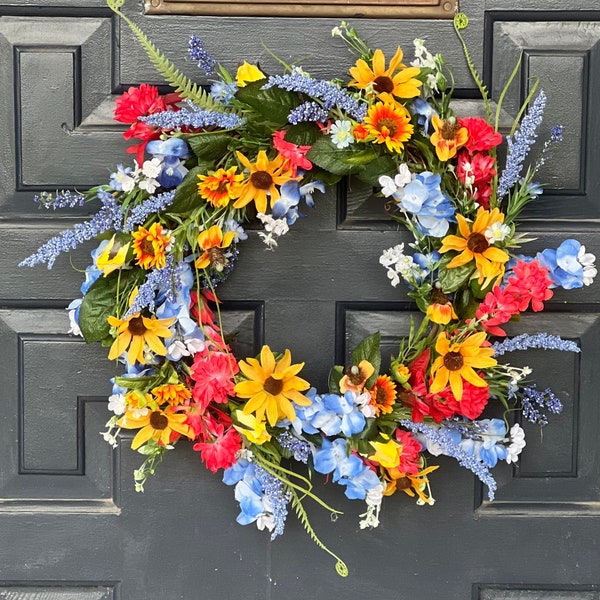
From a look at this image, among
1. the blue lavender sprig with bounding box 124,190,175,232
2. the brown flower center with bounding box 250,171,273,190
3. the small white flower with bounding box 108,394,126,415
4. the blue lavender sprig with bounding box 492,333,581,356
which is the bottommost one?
the small white flower with bounding box 108,394,126,415

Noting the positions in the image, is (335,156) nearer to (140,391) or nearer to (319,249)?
(319,249)

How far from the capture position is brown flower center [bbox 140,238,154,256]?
1.10 m

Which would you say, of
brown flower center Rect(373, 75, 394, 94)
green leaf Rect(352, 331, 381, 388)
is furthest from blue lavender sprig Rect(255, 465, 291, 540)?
brown flower center Rect(373, 75, 394, 94)

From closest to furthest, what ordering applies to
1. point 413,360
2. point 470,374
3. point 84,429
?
point 470,374 < point 413,360 < point 84,429

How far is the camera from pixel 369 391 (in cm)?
115

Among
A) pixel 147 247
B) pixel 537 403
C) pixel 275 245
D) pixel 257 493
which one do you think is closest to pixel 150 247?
pixel 147 247

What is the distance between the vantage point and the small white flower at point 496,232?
1101 mm

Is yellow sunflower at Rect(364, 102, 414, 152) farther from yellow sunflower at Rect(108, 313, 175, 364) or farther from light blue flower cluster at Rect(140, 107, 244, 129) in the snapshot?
yellow sunflower at Rect(108, 313, 175, 364)

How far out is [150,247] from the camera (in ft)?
3.63

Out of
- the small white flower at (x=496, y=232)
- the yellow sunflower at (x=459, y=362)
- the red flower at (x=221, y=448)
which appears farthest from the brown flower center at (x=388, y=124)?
the red flower at (x=221, y=448)

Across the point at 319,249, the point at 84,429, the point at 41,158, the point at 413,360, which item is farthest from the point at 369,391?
the point at 41,158

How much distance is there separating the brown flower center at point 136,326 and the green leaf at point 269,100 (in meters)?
0.39

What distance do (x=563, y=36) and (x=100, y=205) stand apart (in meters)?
0.90

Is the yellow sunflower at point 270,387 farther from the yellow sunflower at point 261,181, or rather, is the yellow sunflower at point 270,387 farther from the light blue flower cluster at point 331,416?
the yellow sunflower at point 261,181
